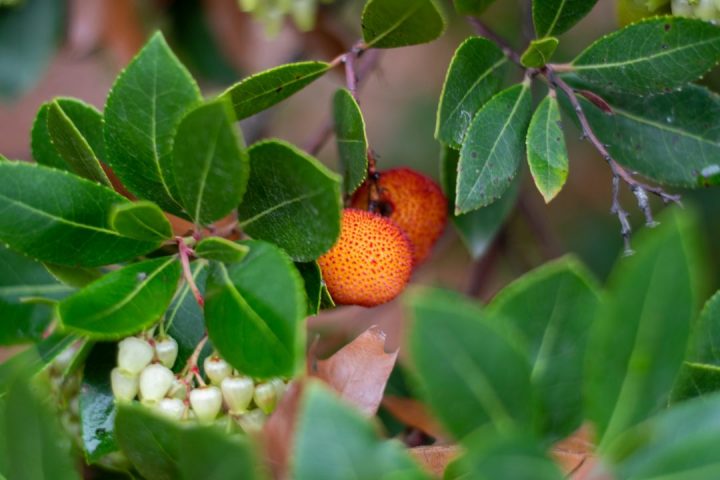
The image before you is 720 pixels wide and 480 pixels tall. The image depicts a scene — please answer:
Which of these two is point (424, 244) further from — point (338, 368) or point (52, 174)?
point (52, 174)

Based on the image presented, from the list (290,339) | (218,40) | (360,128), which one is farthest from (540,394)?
(218,40)

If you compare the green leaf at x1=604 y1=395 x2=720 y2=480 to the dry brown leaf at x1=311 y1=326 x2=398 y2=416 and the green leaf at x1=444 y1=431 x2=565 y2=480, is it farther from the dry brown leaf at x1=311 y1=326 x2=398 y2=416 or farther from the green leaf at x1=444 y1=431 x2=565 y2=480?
the dry brown leaf at x1=311 y1=326 x2=398 y2=416

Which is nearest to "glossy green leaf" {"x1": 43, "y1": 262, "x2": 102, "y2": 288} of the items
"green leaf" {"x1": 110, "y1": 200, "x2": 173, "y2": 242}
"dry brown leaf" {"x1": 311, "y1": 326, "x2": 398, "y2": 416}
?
"green leaf" {"x1": 110, "y1": 200, "x2": 173, "y2": 242}

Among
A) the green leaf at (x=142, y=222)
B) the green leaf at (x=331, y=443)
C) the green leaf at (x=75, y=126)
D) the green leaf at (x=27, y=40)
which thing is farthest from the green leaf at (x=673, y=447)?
the green leaf at (x=27, y=40)

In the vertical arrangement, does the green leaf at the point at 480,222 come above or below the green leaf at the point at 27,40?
below

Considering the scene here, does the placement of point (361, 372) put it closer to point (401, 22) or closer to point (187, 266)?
point (187, 266)

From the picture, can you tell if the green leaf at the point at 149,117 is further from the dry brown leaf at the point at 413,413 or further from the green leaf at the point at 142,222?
the dry brown leaf at the point at 413,413
